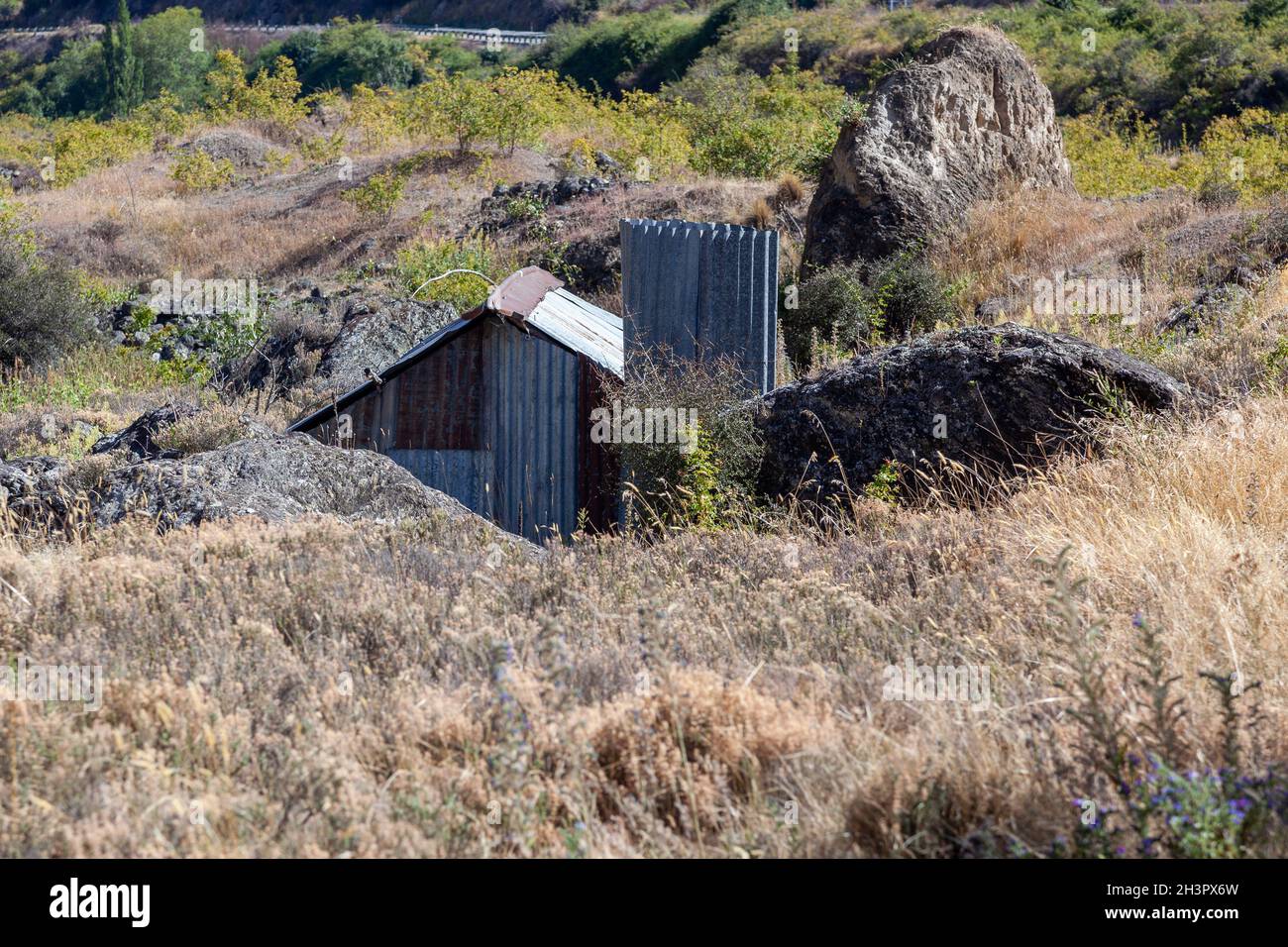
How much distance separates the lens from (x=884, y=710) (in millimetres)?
3500

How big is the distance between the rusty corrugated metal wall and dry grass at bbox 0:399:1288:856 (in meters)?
3.16

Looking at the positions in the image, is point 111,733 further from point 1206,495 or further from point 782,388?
point 782,388

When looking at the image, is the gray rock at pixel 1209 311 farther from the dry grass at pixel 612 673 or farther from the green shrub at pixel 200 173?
the green shrub at pixel 200 173

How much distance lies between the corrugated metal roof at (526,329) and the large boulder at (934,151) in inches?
162

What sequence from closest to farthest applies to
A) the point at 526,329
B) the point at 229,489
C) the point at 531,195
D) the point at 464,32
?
the point at 229,489, the point at 526,329, the point at 531,195, the point at 464,32

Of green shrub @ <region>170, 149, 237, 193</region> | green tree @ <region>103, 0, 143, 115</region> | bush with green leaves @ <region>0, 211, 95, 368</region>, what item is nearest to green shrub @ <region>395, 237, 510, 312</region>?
bush with green leaves @ <region>0, 211, 95, 368</region>

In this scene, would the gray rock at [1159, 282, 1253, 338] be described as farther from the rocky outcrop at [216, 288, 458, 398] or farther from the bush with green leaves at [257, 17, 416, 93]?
the bush with green leaves at [257, 17, 416, 93]

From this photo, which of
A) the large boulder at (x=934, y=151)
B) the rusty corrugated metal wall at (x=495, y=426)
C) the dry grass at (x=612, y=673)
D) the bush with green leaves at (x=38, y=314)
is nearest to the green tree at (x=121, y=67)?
the bush with green leaves at (x=38, y=314)

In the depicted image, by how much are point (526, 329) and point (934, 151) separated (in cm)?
726

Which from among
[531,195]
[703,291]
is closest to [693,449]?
[703,291]

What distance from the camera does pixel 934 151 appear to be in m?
13.8

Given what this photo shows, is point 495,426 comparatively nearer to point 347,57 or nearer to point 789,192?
point 789,192

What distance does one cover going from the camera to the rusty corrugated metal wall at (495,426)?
8750 millimetres

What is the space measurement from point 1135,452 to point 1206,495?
1.98ft
